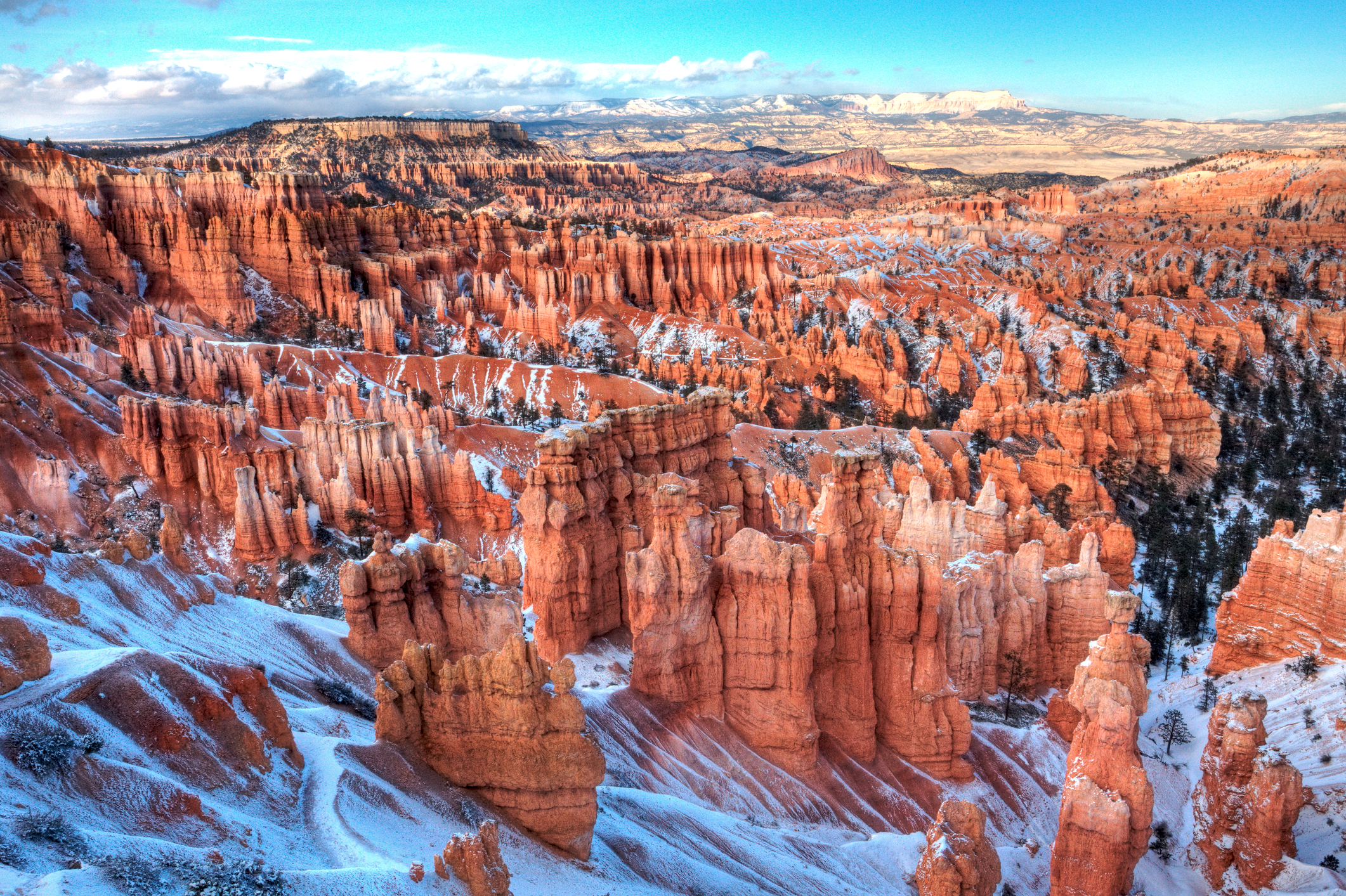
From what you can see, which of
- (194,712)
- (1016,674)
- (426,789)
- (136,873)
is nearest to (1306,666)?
(1016,674)

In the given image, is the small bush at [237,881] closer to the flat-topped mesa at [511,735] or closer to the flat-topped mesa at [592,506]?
the flat-topped mesa at [511,735]

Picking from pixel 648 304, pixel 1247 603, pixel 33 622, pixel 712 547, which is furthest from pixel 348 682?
pixel 648 304

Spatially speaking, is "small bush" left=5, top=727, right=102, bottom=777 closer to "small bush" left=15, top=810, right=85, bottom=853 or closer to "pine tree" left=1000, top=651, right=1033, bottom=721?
"small bush" left=15, top=810, right=85, bottom=853

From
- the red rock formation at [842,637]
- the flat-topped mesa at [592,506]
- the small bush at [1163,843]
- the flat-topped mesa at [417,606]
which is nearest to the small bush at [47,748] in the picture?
the flat-topped mesa at [417,606]

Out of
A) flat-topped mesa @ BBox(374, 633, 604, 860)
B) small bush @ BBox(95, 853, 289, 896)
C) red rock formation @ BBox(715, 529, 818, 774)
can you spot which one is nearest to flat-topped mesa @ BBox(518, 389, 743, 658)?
red rock formation @ BBox(715, 529, 818, 774)

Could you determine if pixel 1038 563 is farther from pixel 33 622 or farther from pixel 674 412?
pixel 33 622
